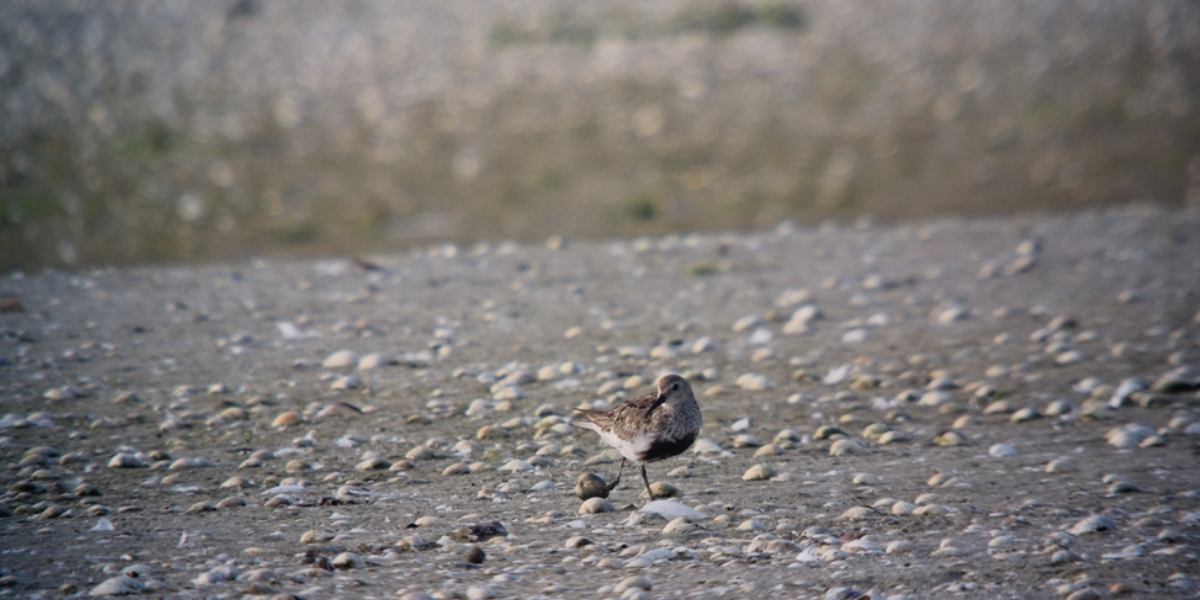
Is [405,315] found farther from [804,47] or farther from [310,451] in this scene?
[804,47]

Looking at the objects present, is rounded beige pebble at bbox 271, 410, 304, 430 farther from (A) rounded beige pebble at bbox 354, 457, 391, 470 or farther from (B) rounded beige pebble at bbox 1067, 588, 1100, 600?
(B) rounded beige pebble at bbox 1067, 588, 1100, 600

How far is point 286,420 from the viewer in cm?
718

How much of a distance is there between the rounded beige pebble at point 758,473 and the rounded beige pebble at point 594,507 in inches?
34.7

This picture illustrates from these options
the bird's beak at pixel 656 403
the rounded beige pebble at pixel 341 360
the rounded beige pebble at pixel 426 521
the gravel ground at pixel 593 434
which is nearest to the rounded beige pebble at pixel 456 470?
the gravel ground at pixel 593 434

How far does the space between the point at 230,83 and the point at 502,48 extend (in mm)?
5118

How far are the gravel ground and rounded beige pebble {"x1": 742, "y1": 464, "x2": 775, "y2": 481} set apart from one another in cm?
2

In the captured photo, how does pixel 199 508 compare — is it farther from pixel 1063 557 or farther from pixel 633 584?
pixel 1063 557

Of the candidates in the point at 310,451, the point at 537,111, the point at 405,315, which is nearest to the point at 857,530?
the point at 310,451

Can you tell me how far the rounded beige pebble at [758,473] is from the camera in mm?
6195

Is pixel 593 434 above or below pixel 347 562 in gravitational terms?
below

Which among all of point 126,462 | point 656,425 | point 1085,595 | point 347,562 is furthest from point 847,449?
point 126,462

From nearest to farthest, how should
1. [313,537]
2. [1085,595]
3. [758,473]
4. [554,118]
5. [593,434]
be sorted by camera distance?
1. [1085,595]
2. [313,537]
3. [758,473]
4. [593,434]
5. [554,118]

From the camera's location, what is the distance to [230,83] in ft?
67.2

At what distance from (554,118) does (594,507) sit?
14.3 metres
